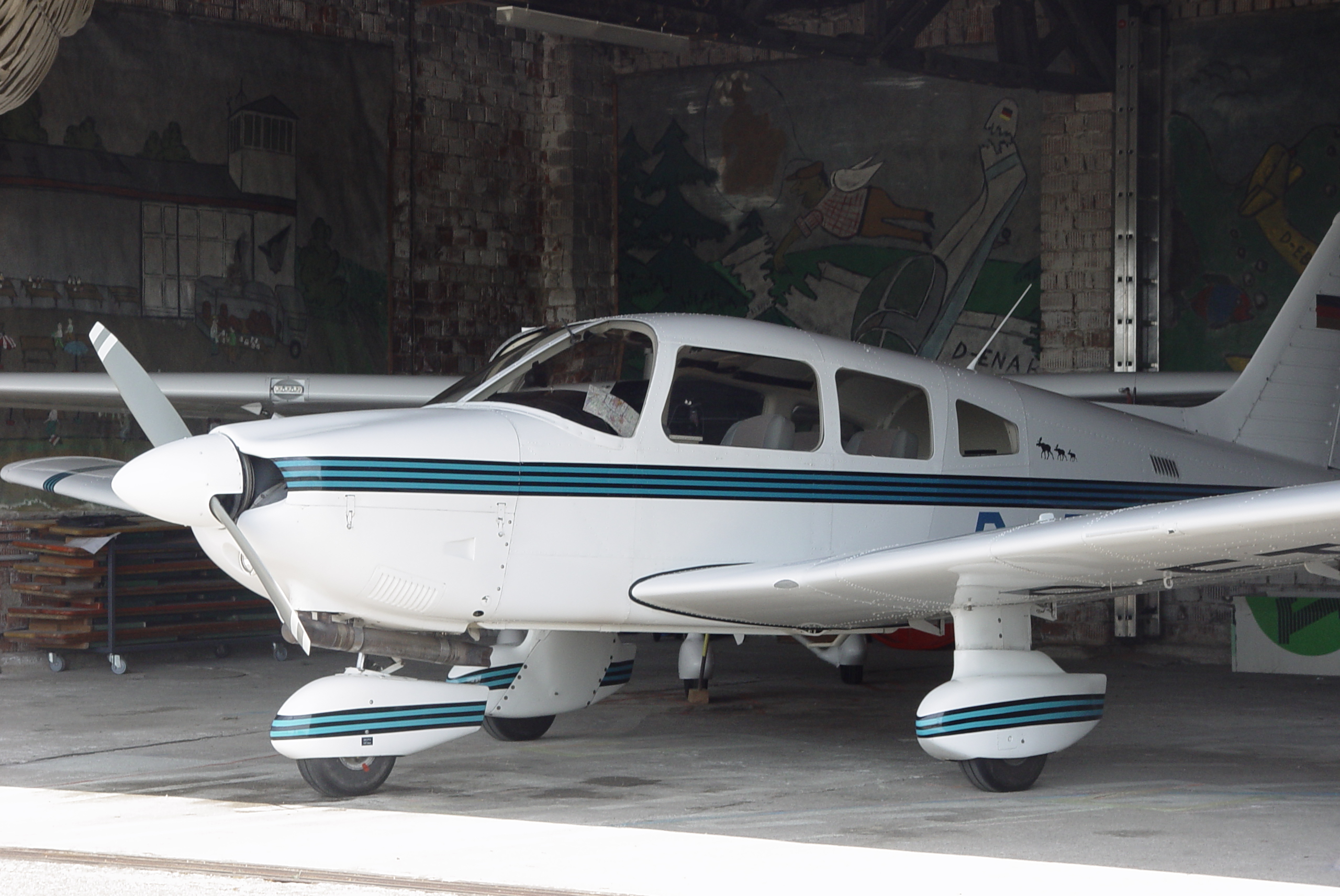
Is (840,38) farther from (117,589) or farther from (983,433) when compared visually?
(117,589)

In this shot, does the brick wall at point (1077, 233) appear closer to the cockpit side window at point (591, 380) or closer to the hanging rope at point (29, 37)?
the cockpit side window at point (591, 380)

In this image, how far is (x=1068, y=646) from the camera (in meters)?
12.1

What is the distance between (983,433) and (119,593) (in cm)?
648

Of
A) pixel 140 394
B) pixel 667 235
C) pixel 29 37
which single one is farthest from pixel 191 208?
pixel 140 394

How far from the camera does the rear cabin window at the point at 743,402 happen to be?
6.48 metres

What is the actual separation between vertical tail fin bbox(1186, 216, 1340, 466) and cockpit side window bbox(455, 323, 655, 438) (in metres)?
3.59

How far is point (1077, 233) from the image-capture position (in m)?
12.2

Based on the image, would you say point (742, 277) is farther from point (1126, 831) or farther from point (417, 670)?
point (1126, 831)

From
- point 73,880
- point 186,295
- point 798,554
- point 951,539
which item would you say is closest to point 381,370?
point 186,295

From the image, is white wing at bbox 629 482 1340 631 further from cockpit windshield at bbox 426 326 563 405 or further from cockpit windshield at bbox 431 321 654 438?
cockpit windshield at bbox 426 326 563 405

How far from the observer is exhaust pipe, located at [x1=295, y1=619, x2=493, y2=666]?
5895mm

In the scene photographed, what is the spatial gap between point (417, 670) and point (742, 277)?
5.26m

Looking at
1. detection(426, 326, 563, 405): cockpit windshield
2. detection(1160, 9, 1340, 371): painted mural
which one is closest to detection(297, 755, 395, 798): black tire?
detection(426, 326, 563, 405): cockpit windshield

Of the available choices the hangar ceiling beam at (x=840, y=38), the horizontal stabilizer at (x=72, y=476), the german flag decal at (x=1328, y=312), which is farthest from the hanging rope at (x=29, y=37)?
the german flag decal at (x=1328, y=312)
